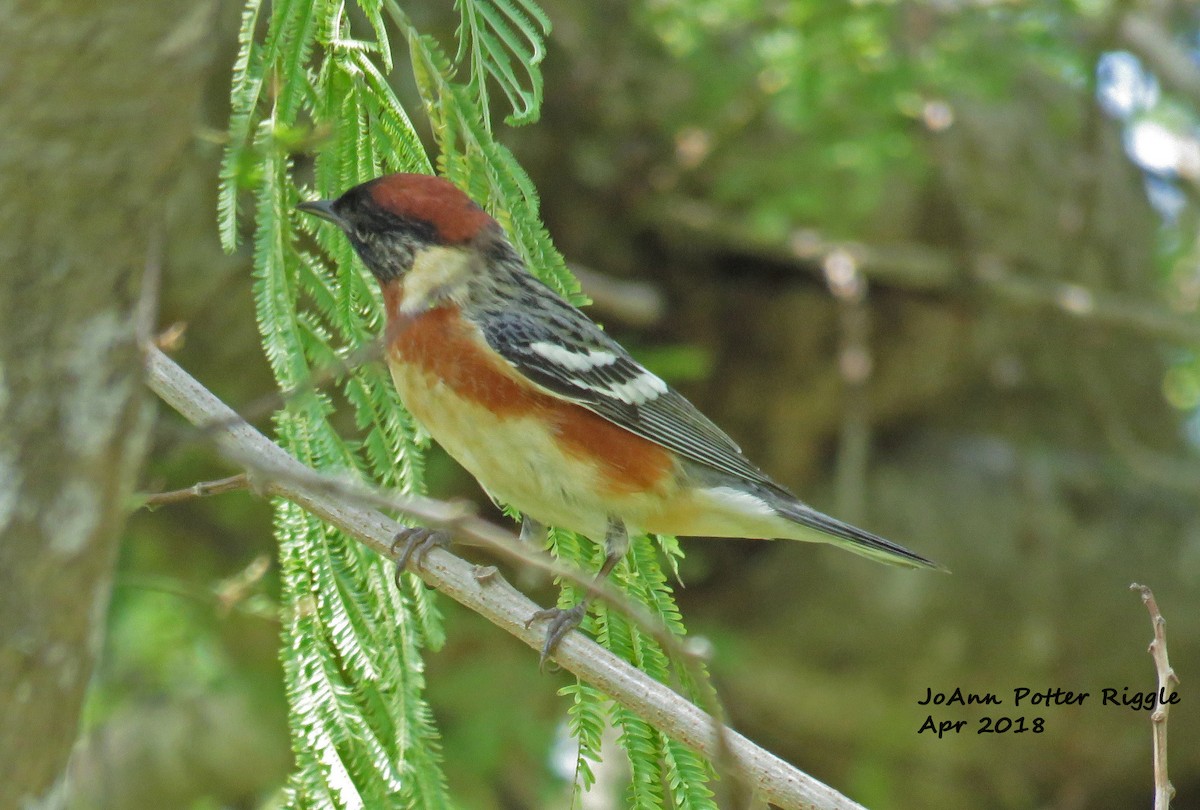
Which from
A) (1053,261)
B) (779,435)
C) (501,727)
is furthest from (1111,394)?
(501,727)

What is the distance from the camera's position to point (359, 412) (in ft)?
9.55

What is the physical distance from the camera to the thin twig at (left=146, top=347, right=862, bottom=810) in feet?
7.30

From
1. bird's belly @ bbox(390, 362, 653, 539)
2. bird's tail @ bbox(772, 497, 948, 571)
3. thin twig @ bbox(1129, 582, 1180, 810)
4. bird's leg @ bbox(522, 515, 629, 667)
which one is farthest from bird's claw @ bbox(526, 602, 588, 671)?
thin twig @ bbox(1129, 582, 1180, 810)

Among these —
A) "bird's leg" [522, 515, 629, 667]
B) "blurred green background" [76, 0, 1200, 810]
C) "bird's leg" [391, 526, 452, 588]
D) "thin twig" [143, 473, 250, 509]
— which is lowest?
"blurred green background" [76, 0, 1200, 810]

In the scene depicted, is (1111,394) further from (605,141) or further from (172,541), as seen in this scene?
(172,541)

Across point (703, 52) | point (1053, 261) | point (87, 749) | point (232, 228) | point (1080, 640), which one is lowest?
point (87, 749)

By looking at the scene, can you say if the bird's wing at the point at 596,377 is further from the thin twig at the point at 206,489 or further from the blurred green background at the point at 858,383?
the blurred green background at the point at 858,383

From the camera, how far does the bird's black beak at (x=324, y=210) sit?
9.30ft

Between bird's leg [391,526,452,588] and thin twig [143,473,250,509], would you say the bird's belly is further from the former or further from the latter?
thin twig [143,473,250,509]

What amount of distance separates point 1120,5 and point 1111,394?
110 inches

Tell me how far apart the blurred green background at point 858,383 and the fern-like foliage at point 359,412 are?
2.46 metres

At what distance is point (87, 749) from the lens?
7.63 metres

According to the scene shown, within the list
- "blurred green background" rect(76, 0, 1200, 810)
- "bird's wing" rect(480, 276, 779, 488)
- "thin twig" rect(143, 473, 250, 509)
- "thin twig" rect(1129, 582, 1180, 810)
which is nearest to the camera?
"thin twig" rect(1129, 582, 1180, 810)

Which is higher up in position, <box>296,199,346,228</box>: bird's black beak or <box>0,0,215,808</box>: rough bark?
<box>0,0,215,808</box>: rough bark
